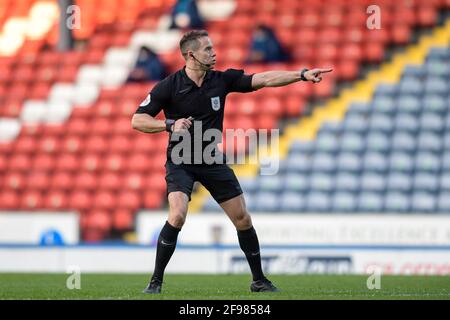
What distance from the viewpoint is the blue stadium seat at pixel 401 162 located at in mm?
18641

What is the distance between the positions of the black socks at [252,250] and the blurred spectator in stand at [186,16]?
39.9 feet

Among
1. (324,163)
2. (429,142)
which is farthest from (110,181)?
(429,142)

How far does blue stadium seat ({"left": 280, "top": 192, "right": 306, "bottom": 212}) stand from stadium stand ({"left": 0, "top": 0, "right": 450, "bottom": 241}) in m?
0.02

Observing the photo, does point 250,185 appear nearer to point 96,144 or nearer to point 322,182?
point 322,182

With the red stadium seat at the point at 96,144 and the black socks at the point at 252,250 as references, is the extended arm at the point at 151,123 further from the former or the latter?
the red stadium seat at the point at 96,144

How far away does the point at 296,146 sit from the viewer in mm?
19703

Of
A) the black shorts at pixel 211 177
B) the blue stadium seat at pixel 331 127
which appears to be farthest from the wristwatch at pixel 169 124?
the blue stadium seat at pixel 331 127

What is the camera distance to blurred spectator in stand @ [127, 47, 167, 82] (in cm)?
2102

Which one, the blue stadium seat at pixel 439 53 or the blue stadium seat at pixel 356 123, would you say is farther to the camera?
the blue stadium seat at pixel 439 53

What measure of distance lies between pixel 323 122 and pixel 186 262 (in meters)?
4.86

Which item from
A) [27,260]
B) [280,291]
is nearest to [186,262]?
[27,260]

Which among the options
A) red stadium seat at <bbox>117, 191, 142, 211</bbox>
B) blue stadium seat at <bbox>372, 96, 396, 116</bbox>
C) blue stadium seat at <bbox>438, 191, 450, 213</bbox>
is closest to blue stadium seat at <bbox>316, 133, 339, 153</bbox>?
blue stadium seat at <bbox>372, 96, 396, 116</bbox>

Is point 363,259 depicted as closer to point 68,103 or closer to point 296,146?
point 296,146
